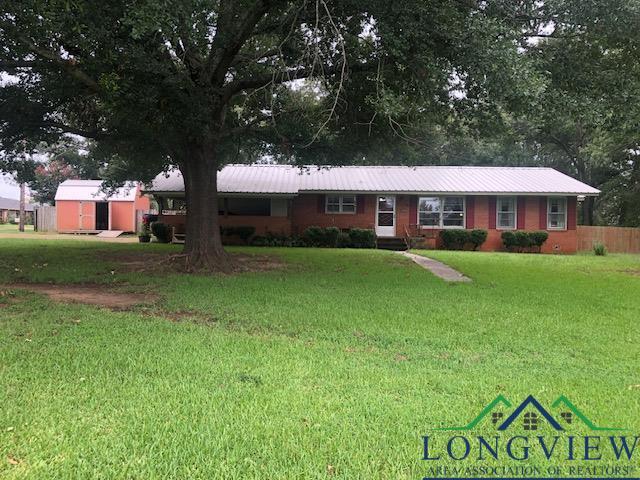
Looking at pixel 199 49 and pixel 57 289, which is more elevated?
pixel 199 49

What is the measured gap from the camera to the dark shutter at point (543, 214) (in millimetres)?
23469

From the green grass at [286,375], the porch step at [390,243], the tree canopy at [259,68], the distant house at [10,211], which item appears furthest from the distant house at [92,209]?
the distant house at [10,211]

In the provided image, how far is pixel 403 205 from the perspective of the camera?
24.0 meters

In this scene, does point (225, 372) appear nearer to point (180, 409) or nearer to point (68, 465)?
point (180, 409)

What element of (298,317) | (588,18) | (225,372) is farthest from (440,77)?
(225,372)

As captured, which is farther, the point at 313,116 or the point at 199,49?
the point at 313,116

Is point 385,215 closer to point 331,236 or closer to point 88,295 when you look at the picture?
point 331,236

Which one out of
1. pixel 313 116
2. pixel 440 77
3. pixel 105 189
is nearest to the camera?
pixel 440 77

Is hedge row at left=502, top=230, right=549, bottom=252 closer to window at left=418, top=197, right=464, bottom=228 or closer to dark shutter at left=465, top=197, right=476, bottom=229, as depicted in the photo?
dark shutter at left=465, top=197, right=476, bottom=229

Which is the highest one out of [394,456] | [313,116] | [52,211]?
[313,116]

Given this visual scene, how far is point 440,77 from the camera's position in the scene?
890 cm

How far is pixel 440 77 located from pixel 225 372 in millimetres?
6737

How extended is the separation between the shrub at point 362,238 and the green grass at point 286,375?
13366 millimetres
